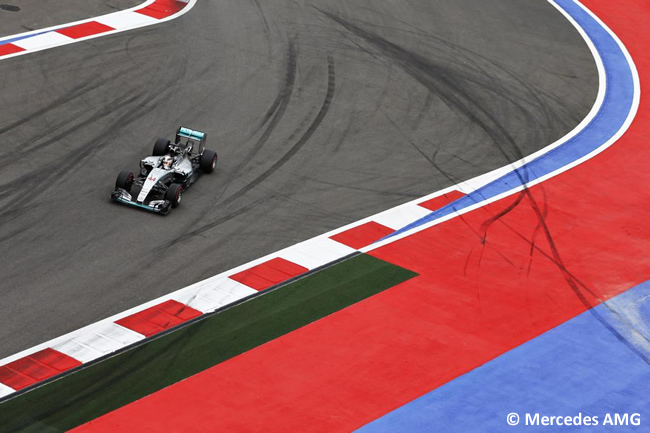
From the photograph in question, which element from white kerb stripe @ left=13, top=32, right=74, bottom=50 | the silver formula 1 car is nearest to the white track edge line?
white kerb stripe @ left=13, top=32, right=74, bottom=50

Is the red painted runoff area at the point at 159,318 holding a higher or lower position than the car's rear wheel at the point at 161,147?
lower

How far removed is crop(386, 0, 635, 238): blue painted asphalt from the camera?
74.3 feet

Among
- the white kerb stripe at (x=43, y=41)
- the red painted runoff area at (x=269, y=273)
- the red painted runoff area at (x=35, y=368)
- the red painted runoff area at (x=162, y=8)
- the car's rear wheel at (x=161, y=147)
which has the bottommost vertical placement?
the red painted runoff area at (x=35, y=368)

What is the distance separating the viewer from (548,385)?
16594 mm

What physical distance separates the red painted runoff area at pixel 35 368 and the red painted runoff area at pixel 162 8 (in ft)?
53.2

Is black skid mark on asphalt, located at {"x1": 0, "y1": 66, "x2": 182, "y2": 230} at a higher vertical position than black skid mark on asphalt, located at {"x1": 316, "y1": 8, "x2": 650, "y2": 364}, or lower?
lower

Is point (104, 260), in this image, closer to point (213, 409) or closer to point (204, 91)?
point (213, 409)

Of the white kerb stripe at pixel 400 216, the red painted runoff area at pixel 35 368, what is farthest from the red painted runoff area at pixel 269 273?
the red painted runoff area at pixel 35 368

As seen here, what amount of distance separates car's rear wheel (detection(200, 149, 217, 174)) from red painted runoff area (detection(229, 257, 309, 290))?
3.66m

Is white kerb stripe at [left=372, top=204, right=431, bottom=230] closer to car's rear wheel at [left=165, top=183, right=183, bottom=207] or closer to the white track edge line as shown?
the white track edge line

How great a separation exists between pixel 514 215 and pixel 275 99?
7.53m

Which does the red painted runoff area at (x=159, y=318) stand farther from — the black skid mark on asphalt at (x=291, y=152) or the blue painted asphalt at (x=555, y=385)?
the blue painted asphalt at (x=555, y=385)

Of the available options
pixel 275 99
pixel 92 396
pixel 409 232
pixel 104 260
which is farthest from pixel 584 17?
pixel 92 396

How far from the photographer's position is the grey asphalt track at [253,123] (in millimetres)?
18672
